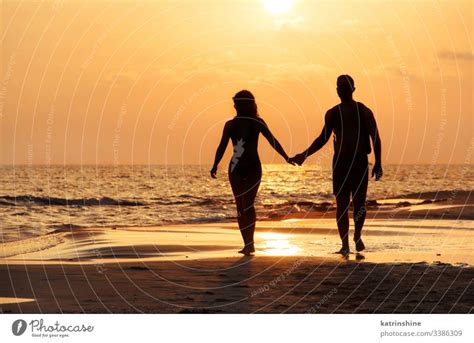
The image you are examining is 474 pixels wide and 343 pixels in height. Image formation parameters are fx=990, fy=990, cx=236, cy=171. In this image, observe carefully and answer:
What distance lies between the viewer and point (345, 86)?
16641 mm

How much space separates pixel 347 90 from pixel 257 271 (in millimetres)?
3779

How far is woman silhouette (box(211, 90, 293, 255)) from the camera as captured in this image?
56.8 feet

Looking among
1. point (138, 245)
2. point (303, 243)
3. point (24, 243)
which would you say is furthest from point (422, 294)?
point (24, 243)

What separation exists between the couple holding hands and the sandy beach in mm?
677

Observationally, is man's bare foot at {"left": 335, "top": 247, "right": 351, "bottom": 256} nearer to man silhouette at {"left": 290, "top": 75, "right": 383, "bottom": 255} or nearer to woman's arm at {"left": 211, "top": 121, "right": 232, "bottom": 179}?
man silhouette at {"left": 290, "top": 75, "right": 383, "bottom": 255}

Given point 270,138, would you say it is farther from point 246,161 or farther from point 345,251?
point 345,251

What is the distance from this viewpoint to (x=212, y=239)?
21.2 metres

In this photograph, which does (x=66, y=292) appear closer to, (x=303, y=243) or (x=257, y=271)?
(x=257, y=271)

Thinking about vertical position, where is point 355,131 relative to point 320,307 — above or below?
above

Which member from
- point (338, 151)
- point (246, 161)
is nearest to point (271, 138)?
point (246, 161)

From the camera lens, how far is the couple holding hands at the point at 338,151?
16.8m

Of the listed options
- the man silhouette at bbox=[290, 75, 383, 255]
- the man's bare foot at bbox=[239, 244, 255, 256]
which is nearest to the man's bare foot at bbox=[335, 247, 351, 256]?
the man silhouette at bbox=[290, 75, 383, 255]

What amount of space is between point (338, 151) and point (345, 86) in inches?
43.9

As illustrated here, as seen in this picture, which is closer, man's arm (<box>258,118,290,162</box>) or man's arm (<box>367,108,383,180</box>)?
man's arm (<box>367,108,383,180</box>)
